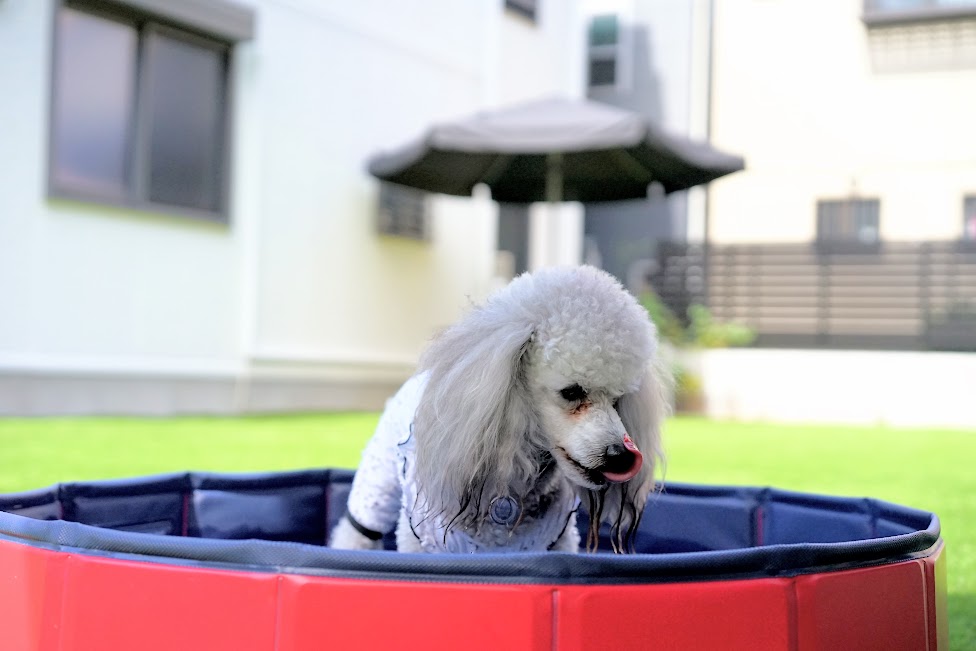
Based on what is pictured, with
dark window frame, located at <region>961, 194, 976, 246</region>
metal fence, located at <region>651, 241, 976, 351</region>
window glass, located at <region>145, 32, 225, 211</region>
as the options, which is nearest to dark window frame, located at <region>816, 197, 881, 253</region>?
dark window frame, located at <region>961, 194, 976, 246</region>

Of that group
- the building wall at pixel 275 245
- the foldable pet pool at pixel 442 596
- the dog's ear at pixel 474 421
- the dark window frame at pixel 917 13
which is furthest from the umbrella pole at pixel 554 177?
the foldable pet pool at pixel 442 596

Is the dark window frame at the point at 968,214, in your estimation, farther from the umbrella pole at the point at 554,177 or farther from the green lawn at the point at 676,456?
the umbrella pole at the point at 554,177

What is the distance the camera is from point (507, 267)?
9258mm

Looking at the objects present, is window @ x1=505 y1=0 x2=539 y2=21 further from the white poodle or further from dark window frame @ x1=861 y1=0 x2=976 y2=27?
the white poodle

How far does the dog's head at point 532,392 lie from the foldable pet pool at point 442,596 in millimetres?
393

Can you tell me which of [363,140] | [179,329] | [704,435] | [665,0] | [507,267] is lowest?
[704,435]

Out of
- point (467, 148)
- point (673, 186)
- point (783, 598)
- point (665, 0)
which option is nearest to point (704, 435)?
point (673, 186)

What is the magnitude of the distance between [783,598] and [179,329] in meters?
5.20

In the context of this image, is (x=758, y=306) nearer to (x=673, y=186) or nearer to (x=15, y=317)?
(x=673, y=186)

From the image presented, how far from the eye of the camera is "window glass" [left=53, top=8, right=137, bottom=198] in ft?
17.5

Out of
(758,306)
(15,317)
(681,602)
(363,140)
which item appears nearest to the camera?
(681,602)

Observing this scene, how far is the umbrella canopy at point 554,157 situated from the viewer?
5680mm

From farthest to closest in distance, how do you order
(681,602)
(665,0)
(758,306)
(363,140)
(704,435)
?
(665,0), (758,306), (363,140), (704,435), (681,602)

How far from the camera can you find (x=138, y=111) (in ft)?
18.9
